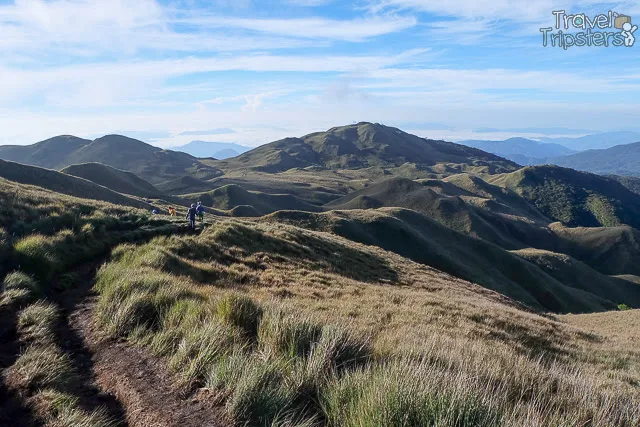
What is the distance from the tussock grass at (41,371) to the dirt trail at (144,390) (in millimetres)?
414

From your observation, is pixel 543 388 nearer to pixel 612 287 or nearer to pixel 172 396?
pixel 172 396

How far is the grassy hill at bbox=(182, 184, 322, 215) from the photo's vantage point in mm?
92250

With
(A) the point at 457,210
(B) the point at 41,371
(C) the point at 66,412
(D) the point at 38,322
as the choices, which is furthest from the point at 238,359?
(A) the point at 457,210

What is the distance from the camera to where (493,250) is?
225 ft

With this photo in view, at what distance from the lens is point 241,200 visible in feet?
312

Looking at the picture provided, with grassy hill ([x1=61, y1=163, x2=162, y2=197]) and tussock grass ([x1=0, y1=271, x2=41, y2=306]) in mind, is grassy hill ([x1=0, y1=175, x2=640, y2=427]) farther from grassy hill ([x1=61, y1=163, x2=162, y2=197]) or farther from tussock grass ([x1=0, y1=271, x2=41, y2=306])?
grassy hill ([x1=61, y1=163, x2=162, y2=197])

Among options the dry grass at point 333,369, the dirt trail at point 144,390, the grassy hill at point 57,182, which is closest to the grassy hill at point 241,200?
the grassy hill at point 57,182

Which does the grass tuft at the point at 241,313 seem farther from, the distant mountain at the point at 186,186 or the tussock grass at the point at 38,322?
the distant mountain at the point at 186,186

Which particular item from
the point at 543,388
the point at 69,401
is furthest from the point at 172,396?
the point at 543,388

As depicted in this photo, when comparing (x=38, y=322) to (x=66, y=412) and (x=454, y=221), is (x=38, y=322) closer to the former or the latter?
(x=66, y=412)

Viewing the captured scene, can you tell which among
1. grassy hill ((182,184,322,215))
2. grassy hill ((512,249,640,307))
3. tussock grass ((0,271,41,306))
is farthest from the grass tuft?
grassy hill ((182,184,322,215))

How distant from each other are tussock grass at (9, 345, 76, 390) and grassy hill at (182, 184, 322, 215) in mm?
81471

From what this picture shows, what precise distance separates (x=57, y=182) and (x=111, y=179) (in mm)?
39360

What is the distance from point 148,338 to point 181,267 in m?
7.87
